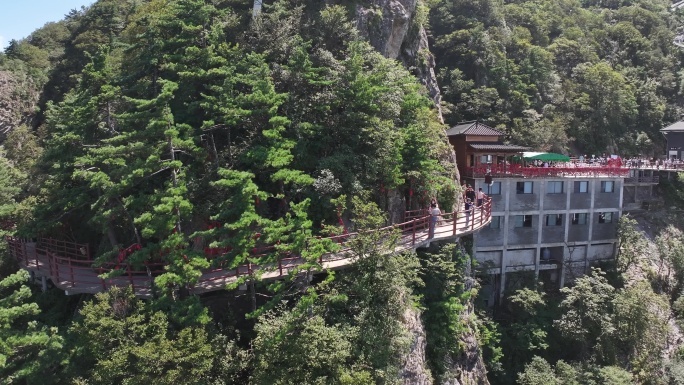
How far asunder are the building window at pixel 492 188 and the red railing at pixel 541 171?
2.15ft

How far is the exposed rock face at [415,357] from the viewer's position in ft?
49.6

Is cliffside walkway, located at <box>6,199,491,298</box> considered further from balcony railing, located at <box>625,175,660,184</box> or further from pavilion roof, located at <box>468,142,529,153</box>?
balcony railing, located at <box>625,175,660,184</box>

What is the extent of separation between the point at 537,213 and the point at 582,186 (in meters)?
4.11

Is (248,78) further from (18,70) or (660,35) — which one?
(660,35)

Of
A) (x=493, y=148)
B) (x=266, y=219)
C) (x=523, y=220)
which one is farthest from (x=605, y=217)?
(x=266, y=219)

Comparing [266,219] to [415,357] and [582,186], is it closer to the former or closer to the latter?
[415,357]

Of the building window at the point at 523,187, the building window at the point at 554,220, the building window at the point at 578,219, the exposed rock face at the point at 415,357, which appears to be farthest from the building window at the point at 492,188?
the exposed rock face at the point at 415,357

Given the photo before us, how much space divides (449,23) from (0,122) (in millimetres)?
39866

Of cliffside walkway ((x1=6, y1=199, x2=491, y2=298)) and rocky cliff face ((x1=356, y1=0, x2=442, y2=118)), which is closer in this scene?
cliffside walkway ((x1=6, y1=199, x2=491, y2=298))

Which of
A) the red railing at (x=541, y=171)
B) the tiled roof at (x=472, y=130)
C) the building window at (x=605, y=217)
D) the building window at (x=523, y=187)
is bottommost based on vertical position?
the building window at (x=605, y=217)

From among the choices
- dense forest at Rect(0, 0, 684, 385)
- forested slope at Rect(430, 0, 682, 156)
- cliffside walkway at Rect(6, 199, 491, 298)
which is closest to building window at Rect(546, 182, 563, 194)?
dense forest at Rect(0, 0, 684, 385)

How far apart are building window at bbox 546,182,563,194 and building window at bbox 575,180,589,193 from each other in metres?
1.31

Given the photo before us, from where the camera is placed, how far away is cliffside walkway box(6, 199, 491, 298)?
14.2m

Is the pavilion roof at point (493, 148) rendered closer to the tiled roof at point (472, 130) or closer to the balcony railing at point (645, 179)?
the tiled roof at point (472, 130)
